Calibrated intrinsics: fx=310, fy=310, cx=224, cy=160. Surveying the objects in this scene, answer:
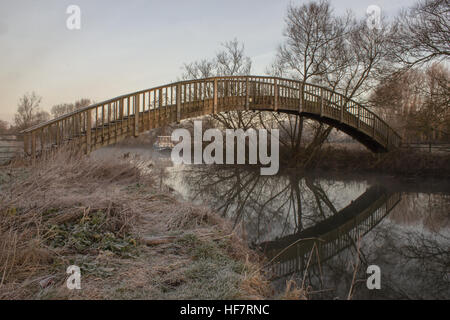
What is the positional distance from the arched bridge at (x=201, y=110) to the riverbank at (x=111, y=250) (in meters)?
3.20

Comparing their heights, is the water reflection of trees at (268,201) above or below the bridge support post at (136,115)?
below

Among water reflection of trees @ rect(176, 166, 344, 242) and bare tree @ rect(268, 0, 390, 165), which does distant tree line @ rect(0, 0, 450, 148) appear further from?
water reflection of trees @ rect(176, 166, 344, 242)

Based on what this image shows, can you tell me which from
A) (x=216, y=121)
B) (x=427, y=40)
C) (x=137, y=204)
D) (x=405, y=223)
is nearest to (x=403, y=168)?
(x=427, y=40)

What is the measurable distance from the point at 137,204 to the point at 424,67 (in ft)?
45.0

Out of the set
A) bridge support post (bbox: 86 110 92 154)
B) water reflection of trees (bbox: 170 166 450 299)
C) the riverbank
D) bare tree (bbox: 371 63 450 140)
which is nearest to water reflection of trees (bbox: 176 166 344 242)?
water reflection of trees (bbox: 170 166 450 299)

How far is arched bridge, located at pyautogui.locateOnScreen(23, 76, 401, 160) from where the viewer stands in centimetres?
880

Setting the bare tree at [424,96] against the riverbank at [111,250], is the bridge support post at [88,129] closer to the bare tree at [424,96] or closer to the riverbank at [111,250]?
the riverbank at [111,250]

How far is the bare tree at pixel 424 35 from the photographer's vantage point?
12.3 m

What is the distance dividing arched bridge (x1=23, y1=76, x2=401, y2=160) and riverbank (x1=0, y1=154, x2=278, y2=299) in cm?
320

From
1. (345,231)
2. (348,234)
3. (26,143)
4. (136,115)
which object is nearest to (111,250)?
(348,234)

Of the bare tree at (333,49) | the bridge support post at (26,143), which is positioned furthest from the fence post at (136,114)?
the bare tree at (333,49)

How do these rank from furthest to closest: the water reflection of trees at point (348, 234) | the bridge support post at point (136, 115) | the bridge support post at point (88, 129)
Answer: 1. the bridge support post at point (136, 115)
2. the bridge support post at point (88, 129)
3. the water reflection of trees at point (348, 234)

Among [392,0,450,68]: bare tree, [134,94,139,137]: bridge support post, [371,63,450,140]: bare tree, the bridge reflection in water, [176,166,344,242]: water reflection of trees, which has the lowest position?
the bridge reflection in water
